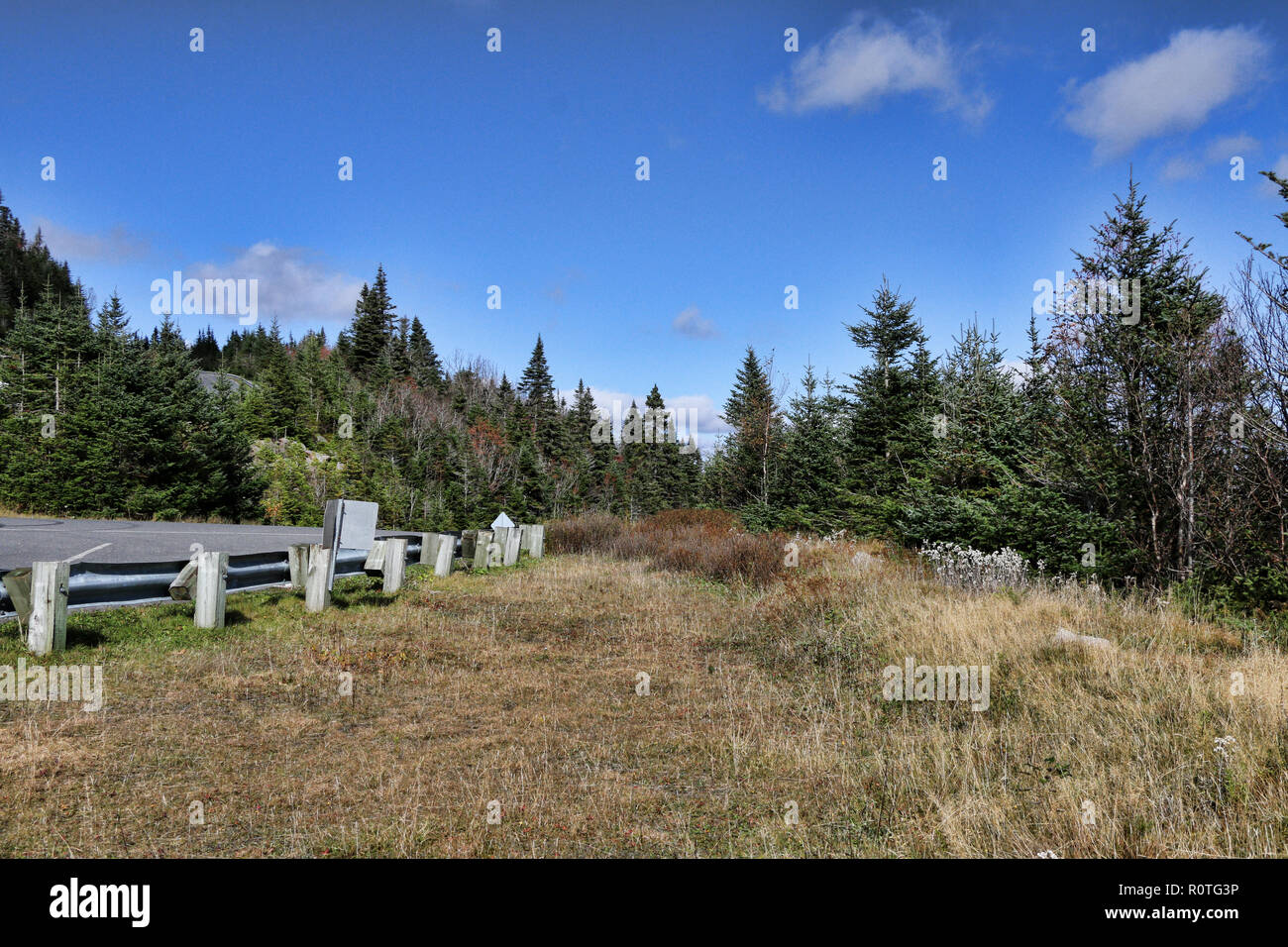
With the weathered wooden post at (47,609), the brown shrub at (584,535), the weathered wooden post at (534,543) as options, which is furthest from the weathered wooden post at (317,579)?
the brown shrub at (584,535)

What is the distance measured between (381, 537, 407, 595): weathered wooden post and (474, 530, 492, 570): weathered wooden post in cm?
383

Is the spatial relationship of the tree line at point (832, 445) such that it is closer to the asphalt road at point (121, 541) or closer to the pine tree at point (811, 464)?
the pine tree at point (811, 464)

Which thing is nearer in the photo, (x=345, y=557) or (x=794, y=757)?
(x=794, y=757)

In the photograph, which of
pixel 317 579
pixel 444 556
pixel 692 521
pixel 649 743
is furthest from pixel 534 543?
pixel 649 743

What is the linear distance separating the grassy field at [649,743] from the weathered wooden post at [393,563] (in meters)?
1.99

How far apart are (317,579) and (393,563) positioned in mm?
2071

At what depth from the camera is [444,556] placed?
13953 mm

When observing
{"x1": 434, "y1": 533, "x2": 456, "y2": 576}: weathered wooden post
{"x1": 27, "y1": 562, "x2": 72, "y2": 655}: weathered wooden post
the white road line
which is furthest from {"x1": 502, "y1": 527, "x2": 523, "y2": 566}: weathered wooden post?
{"x1": 27, "y1": 562, "x2": 72, "y2": 655}: weathered wooden post

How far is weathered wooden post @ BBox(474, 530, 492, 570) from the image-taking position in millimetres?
15688

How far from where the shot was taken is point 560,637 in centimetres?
981

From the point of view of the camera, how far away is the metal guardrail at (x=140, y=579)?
→ 7234 millimetres
